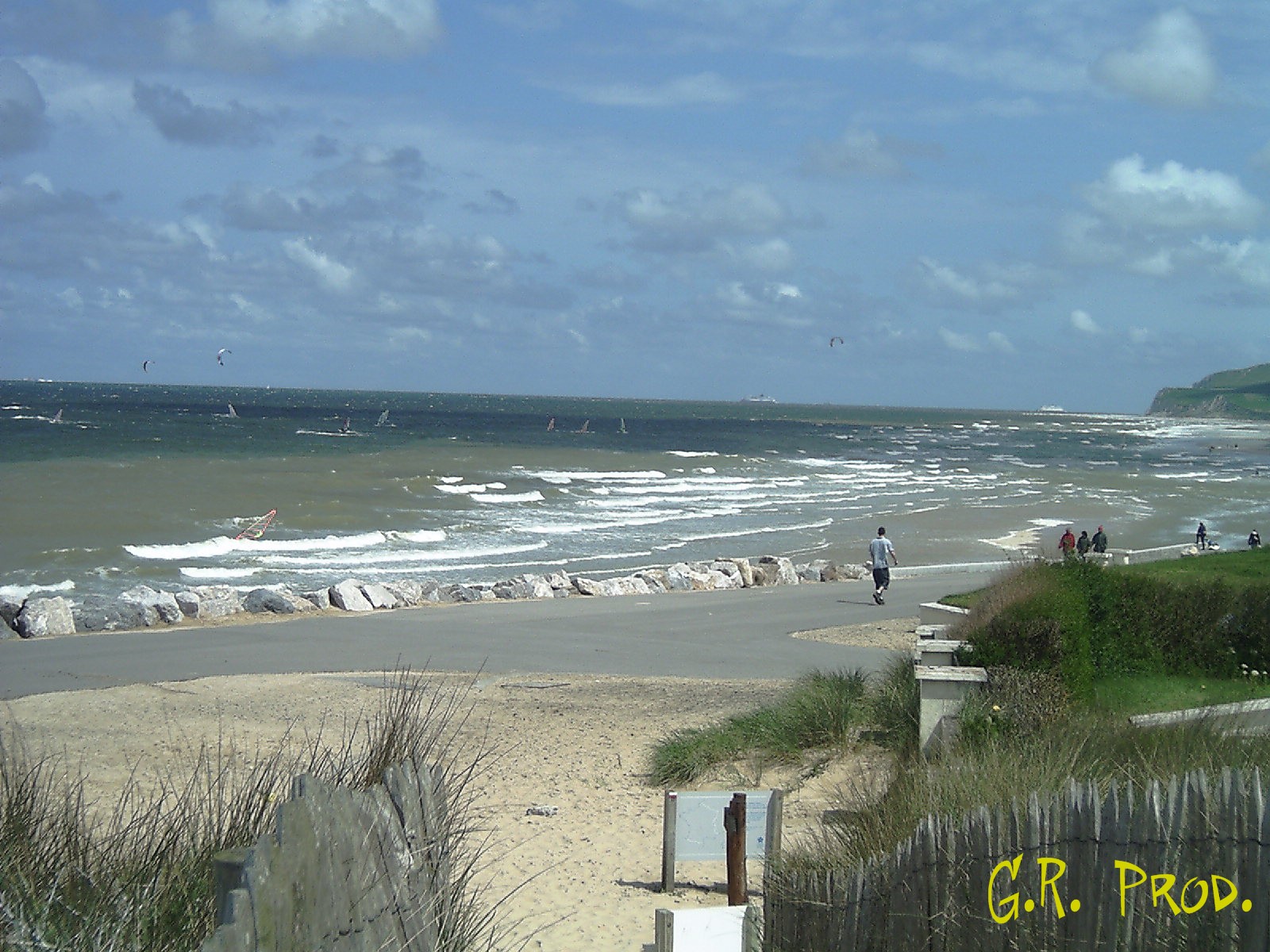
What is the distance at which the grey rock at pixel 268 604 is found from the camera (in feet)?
71.9

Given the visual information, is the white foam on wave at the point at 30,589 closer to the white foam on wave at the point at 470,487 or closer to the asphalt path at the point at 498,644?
the asphalt path at the point at 498,644

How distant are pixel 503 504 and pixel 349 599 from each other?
22.8m

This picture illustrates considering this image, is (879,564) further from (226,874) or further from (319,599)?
(226,874)

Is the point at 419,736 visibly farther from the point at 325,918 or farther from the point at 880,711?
the point at 880,711

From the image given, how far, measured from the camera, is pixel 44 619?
63.9ft

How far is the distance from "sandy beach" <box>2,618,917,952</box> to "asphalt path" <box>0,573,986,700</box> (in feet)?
2.84

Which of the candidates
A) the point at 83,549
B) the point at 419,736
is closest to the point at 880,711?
the point at 419,736

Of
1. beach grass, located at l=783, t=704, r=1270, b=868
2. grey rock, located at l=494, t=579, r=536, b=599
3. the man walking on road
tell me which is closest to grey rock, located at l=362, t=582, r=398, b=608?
grey rock, located at l=494, t=579, r=536, b=599

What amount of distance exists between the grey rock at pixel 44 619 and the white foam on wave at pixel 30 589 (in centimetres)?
414

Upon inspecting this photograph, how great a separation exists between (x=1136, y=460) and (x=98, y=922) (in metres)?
93.3

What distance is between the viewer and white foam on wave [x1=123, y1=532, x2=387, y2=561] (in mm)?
30422

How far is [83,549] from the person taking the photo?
29906 millimetres

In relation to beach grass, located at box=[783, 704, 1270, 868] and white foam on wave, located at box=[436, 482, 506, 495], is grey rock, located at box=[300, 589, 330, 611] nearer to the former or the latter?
beach grass, located at box=[783, 704, 1270, 868]

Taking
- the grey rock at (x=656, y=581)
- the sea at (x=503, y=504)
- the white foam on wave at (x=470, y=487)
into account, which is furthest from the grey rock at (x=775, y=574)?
the white foam on wave at (x=470, y=487)
